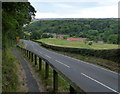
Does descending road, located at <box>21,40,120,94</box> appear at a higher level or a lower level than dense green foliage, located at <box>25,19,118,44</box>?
lower

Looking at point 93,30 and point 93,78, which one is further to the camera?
point 93,30

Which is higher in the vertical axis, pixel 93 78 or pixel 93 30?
pixel 93 30

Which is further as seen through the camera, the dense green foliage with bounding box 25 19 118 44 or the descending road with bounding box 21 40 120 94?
the dense green foliage with bounding box 25 19 118 44

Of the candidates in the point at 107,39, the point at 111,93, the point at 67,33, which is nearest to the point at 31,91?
the point at 111,93

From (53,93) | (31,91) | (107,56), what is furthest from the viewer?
(107,56)

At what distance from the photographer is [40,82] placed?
21.2 ft

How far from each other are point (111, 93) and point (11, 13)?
5.61 meters

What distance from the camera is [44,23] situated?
196 meters

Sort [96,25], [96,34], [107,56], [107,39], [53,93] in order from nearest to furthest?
[53,93], [107,56], [107,39], [96,34], [96,25]

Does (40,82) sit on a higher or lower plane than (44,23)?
lower

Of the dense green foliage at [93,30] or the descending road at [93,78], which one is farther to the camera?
the dense green foliage at [93,30]

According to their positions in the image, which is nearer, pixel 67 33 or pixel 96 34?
pixel 96 34

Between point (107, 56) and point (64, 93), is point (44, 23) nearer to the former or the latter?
point (107, 56)

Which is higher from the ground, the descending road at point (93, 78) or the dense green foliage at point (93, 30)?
the dense green foliage at point (93, 30)
